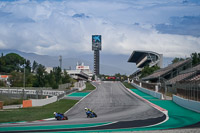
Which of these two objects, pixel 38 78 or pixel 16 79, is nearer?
pixel 38 78

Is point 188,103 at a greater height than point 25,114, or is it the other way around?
point 188,103

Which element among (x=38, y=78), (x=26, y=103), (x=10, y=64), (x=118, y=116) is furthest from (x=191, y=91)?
(x=10, y=64)

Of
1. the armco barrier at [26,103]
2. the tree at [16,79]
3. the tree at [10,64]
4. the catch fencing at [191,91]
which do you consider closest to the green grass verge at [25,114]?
the armco barrier at [26,103]

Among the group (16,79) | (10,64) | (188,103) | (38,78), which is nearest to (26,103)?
(188,103)

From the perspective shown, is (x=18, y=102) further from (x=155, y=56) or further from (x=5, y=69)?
(x=5, y=69)

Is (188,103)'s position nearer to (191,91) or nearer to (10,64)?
(191,91)

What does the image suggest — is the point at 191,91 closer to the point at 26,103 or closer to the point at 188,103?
the point at 188,103

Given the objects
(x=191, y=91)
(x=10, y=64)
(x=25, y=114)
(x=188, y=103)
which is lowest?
(x=25, y=114)

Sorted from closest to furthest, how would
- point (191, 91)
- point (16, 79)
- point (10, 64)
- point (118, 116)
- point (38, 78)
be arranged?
point (118, 116) → point (191, 91) → point (38, 78) → point (16, 79) → point (10, 64)

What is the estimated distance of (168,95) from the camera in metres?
47.2

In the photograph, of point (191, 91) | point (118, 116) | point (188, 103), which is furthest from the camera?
point (188, 103)

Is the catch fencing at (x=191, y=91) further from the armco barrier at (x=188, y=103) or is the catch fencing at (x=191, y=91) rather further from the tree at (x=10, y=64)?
the tree at (x=10, y=64)

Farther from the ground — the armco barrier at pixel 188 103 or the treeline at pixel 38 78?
the treeline at pixel 38 78

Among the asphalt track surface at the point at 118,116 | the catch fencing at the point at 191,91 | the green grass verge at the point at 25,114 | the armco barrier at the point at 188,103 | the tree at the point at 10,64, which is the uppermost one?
the tree at the point at 10,64
